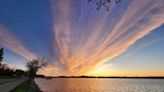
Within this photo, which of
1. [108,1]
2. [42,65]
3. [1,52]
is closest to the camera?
[108,1]

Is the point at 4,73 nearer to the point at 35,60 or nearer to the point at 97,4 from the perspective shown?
the point at 35,60

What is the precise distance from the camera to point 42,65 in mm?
155375

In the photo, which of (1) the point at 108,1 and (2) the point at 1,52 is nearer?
(1) the point at 108,1

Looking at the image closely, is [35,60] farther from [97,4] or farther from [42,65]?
[97,4]

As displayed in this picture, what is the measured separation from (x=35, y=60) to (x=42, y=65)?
629 cm

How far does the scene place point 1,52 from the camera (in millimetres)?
137875

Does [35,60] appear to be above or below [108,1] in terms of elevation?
above

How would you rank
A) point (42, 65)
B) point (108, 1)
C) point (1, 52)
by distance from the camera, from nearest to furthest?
1. point (108, 1)
2. point (1, 52)
3. point (42, 65)

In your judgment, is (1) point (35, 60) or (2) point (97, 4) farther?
(1) point (35, 60)

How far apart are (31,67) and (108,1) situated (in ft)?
509

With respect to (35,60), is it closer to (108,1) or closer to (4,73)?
(4,73)

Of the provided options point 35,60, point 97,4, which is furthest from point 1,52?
point 97,4

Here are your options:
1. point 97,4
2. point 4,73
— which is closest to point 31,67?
point 4,73

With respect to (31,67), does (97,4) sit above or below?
below
